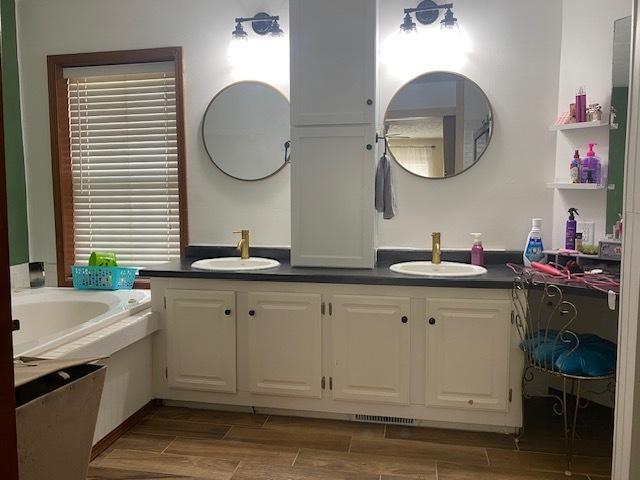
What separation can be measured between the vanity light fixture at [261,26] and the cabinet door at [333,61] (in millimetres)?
332

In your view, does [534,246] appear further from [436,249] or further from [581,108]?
[581,108]

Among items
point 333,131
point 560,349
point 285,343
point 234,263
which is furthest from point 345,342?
point 333,131

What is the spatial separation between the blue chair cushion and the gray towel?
36.8 inches

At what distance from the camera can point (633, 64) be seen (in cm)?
165

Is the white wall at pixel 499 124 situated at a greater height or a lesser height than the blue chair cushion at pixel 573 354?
greater

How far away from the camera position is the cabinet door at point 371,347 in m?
2.60

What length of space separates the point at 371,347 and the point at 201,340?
896 mm

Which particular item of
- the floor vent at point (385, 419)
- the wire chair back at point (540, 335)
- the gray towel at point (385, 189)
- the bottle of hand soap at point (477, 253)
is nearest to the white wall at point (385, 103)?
the bottle of hand soap at point (477, 253)

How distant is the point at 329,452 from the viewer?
96.8 inches

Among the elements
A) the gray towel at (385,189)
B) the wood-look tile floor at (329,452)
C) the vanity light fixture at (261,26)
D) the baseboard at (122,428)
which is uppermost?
the vanity light fixture at (261,26)

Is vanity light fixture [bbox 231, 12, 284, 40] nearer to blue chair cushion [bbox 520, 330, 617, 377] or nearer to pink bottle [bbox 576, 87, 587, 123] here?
pink bottle [bbox 576, 87, 587, 123]

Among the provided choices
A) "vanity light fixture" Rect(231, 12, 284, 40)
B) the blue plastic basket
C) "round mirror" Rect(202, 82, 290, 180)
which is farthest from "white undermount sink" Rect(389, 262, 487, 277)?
the blue plastic basket

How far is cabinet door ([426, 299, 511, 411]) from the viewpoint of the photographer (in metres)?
2.51

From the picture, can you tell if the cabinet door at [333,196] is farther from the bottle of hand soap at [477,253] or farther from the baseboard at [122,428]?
the baseboard at [122,428]
